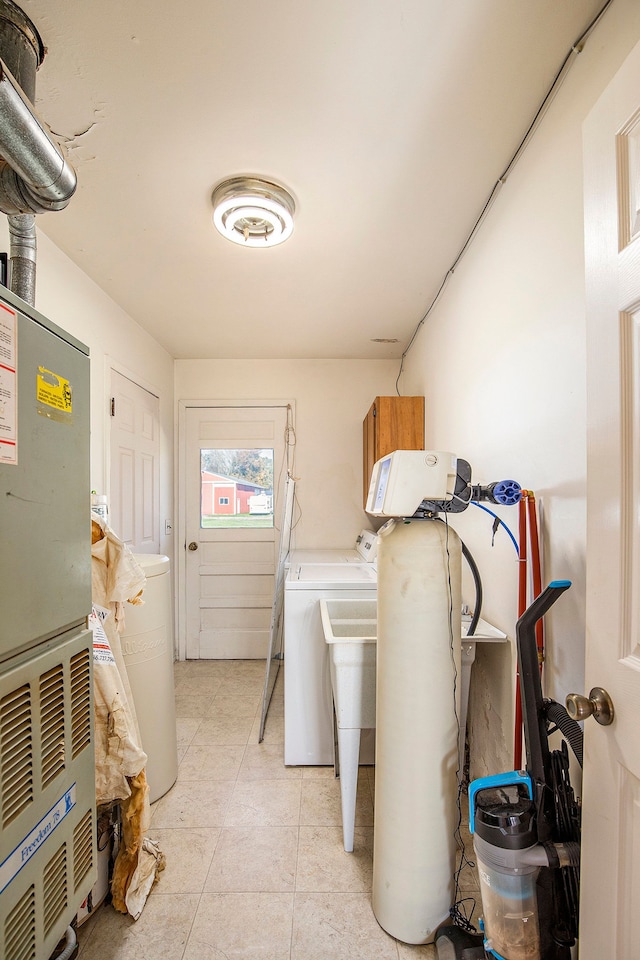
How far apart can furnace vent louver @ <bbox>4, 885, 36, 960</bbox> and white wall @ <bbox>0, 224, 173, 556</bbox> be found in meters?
1.91

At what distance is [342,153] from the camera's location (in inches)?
63.5

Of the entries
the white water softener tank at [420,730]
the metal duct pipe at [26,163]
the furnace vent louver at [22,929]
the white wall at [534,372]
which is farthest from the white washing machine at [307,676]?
the metal duct pipe at [26,163]

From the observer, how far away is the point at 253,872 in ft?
5.49

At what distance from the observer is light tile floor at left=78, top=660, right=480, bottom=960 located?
1389 millimetres

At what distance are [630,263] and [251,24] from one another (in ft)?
3.53

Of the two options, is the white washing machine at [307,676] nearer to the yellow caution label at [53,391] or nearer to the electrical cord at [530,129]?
the yellow caution label at [53,391]

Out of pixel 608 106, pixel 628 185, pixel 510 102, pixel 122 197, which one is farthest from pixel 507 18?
pixel 122 197

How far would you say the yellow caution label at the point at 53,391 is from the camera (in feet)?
3.11

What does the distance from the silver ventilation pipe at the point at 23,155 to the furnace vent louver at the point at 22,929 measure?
1.35 meters

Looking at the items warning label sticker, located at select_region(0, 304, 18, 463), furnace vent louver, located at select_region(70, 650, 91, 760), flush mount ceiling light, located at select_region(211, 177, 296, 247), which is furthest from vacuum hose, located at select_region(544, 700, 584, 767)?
flush mount ceiling light, located at select_region(211, 177, 296, 247)

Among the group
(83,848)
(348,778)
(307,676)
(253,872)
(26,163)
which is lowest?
(253,872)

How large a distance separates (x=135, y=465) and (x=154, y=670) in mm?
1515

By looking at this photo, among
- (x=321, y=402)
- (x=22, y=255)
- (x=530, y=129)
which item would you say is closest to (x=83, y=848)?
(x=22, y=255)

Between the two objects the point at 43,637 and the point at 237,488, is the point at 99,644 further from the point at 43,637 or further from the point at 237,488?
the point at 237,488
